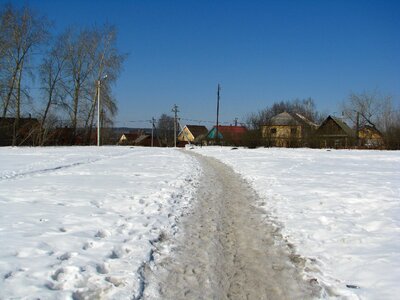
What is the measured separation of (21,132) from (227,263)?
4202 cm

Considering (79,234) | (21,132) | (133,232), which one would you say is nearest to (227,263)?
(133,232)

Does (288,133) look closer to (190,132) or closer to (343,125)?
(343,125)

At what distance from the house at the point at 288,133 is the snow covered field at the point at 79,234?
A: 37877 mm

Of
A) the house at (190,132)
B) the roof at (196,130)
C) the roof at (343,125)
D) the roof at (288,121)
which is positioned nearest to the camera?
the roof at (288,121)

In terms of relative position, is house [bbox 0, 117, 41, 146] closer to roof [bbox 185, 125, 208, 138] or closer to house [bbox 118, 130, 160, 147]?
house [bbox 118, 130, 160, 147]

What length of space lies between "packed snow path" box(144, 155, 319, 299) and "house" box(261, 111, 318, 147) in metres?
40.0

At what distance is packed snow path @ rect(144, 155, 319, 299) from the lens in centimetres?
385

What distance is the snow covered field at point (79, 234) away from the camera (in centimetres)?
371

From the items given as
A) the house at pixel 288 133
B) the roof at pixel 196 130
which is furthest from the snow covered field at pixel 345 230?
the roof at pixel 196 130

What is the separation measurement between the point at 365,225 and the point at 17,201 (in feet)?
21.8

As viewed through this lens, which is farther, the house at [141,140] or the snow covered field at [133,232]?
the house at [141,140]

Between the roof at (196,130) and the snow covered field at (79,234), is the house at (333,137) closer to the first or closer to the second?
the snow covered field at (79,234)

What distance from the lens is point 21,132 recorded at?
4128 cm

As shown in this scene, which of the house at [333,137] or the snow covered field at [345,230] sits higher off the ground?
the house at [333,137]
